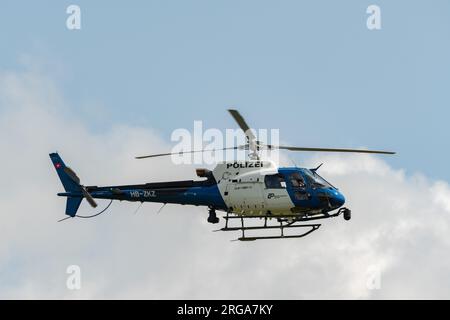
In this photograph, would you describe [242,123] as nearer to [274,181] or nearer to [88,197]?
[274,181]

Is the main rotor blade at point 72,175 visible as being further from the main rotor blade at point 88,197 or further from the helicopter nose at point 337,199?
the helicopter nose at point 337,199

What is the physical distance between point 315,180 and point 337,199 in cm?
107

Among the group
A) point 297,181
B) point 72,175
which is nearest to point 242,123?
point 297,181

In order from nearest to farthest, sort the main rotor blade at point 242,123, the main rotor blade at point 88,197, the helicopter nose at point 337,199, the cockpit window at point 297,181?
the main rotor blade at point 242,123
the helicopter nose at point 337,199
the cockpit window at point 297,181
the main rotor blade at point 88,197

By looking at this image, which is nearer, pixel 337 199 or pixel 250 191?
pixel 337 199

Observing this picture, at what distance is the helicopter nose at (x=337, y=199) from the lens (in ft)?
147

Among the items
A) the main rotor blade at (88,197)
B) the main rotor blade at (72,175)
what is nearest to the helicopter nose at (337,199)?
the main rotor blade at (88,197)

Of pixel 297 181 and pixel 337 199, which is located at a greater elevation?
pixel 297 181

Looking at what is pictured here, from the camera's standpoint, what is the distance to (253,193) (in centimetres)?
4534

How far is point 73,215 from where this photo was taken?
4794 centimetres

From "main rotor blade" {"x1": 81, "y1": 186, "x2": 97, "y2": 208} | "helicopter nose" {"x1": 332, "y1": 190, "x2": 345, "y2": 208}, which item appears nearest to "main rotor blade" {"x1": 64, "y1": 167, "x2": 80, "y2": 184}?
"main rotor blade" {"x1": 81, "y1": 186, "x2": 97, "y2": 208}
